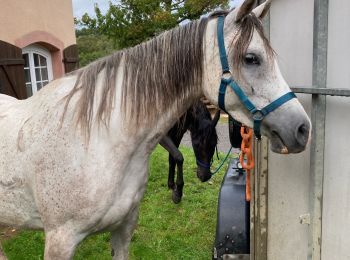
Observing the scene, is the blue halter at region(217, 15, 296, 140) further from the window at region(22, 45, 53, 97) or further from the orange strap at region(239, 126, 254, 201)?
the window at region(22, 45, 53, 97)

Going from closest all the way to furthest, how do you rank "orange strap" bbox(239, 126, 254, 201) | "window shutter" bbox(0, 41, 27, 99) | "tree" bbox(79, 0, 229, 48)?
"orange strap" bbox(239, 126, 254, 201), "window shutter" bbox(0, 41, 27, 99), "tree" bbox(79, 0, 229, 48)

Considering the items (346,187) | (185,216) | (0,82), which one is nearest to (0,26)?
(0,82)

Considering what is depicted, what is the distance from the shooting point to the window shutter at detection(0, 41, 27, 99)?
562cm

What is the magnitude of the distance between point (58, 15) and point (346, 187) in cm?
693

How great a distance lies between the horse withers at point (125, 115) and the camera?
4.65ft

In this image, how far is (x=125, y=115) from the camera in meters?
1.58

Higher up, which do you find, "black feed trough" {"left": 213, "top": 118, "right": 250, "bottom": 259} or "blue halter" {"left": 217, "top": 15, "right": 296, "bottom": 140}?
"blue halter" {"left": 217, "top": 15, "right": 296, "bottom": 140}

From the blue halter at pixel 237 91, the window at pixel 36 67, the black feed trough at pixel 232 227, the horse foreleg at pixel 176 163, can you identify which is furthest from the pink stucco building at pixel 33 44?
the blue halter at pixel 237 91

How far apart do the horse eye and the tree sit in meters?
12.7

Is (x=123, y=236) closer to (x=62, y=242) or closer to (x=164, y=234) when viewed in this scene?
(x=62, y=242)

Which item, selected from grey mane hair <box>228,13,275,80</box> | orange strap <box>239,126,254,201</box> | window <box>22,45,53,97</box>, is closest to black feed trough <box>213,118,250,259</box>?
orange strap <box>239,126,254,201</box>

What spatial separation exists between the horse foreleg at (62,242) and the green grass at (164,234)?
1.38 metres

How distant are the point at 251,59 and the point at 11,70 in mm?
5204

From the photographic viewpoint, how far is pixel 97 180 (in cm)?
155
